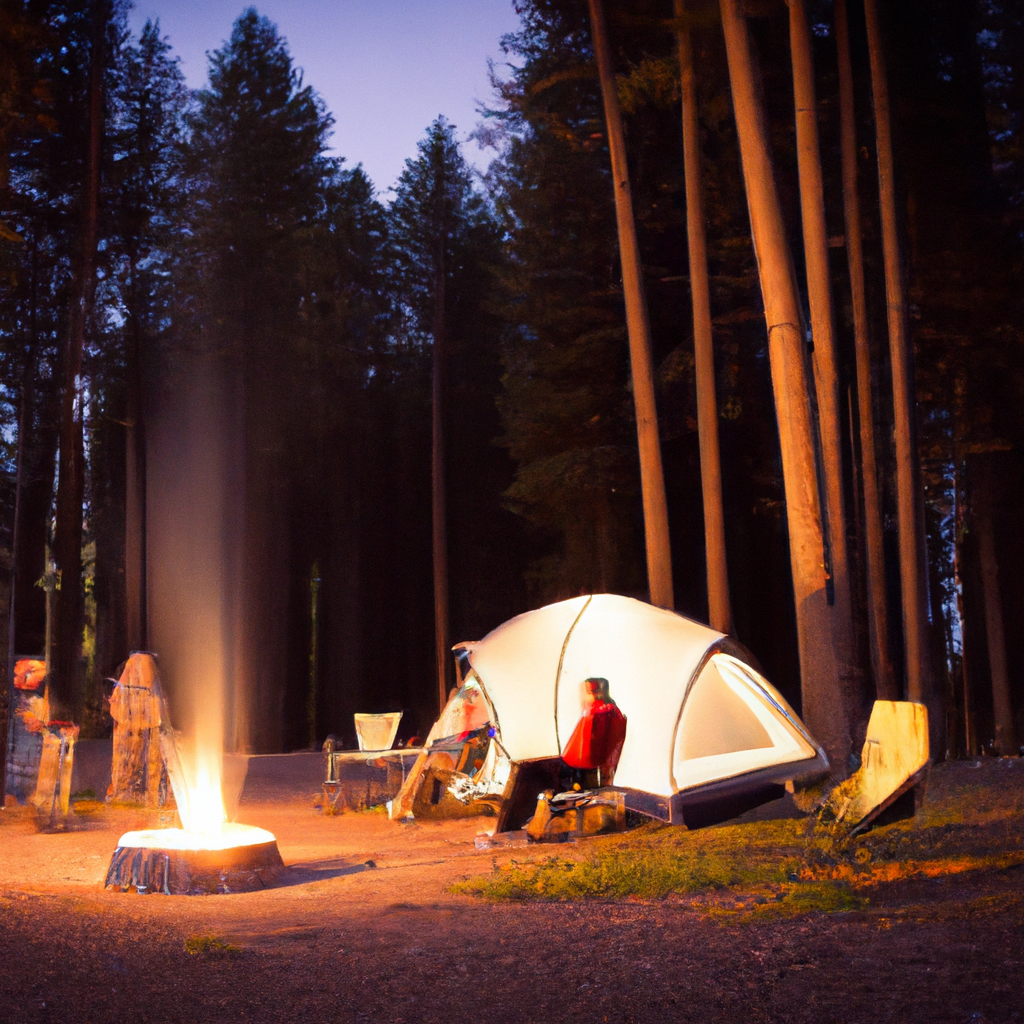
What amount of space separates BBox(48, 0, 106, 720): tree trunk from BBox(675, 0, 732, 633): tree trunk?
11.5 meters

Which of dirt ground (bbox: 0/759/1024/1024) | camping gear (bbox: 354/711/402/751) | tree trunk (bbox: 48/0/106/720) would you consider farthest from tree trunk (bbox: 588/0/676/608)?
tree trunk (bbox: 48/0/106/720)

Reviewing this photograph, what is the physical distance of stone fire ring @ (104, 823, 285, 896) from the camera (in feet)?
23.0

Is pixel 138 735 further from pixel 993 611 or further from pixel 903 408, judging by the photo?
pixel 993 611

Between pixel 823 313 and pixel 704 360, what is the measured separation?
1741 mm

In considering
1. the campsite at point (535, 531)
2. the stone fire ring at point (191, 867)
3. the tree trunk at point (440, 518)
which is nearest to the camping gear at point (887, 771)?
the campsite at point (535, 531)

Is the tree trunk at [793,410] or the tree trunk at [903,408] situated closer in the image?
the tree trunk at [793,410]

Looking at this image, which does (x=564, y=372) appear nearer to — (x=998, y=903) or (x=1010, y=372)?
(x=1010, y=372)

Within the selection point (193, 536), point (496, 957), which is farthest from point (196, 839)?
point (193, 536)

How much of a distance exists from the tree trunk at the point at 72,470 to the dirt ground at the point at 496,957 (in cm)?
1360

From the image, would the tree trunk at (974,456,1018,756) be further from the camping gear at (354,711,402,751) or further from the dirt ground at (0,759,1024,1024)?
the dirt ground at (0,759,1024,1024)

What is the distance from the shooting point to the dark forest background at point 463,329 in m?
16.6

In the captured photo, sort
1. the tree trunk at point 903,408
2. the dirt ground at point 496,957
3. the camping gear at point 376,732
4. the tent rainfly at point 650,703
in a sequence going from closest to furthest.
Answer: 1. the dirt ground at point 496,957
2. the tent rainfly at point 650,703
3. the camping gear at point 376,732
4. the tree trunk at point 903,408

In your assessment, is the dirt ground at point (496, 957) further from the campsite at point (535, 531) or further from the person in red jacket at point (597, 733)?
the person in red jacket at point (597, 733)

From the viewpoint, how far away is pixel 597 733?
916 centimetres
